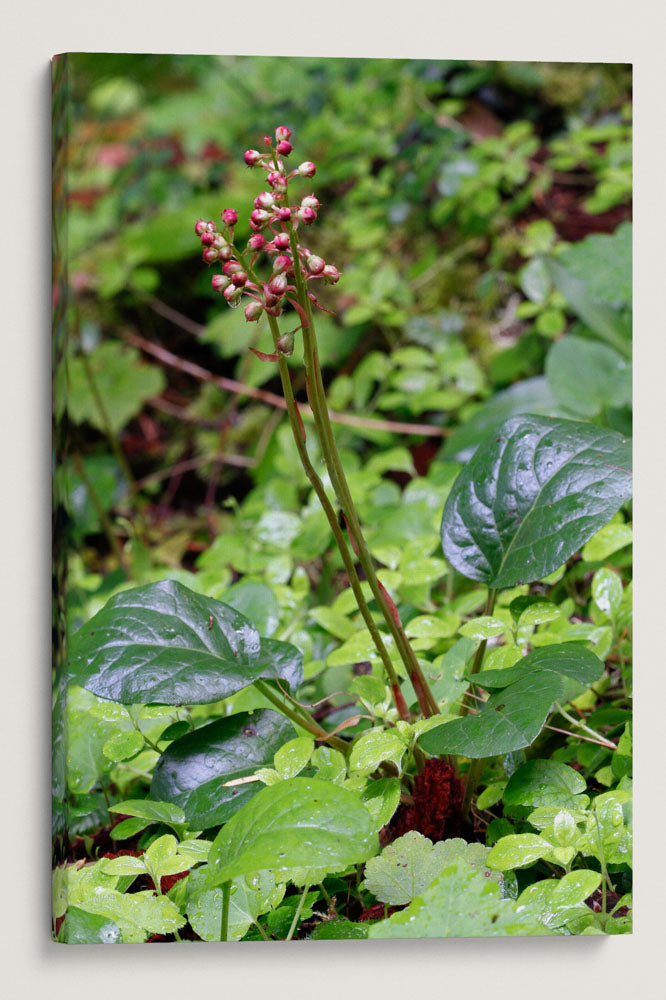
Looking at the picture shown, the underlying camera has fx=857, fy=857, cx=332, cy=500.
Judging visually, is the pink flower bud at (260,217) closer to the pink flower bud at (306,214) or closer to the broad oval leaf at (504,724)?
the pink flower bud at (306,214)

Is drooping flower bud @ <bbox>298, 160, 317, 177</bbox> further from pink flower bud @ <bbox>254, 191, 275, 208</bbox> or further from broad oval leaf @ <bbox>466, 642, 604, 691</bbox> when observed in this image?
broad oval leaf @ <bbox>466, 642, 604, 691</bbox>

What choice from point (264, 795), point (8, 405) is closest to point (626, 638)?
point (264, 795)

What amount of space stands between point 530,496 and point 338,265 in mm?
1131

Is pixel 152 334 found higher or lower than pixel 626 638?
higher

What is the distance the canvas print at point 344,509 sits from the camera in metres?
0.73

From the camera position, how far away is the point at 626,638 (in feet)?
3.20

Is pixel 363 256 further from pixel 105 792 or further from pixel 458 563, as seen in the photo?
pixel 105 792

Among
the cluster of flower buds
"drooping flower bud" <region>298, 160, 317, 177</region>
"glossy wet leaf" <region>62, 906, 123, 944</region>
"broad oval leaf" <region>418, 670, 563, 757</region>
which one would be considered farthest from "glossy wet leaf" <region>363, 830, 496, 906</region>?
"drooping flower bud" <region>298, 160, 317, 177</region>

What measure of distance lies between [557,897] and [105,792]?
45cm

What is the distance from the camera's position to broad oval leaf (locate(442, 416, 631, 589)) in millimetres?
776

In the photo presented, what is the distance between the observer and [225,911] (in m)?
0.72

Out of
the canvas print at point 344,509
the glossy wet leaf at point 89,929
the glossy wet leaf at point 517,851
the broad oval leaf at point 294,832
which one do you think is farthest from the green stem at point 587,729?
the glossy wet leaf at point 89,929

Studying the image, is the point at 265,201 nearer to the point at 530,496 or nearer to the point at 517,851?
the point at 530,496

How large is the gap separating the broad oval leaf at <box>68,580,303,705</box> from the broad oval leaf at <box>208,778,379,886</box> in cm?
10
